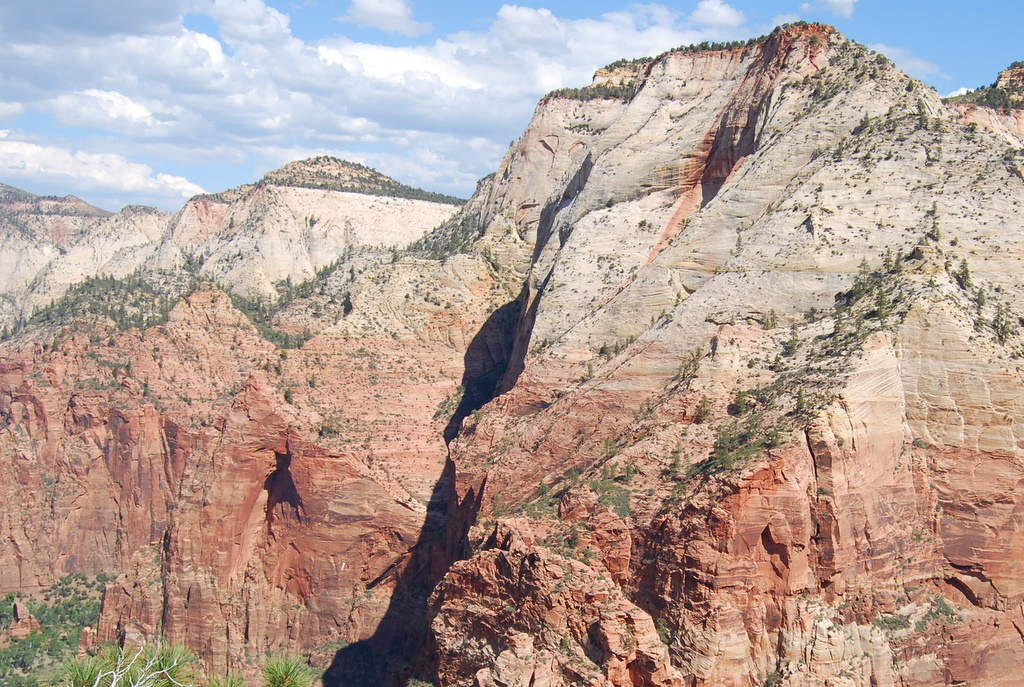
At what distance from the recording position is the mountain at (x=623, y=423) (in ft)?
136

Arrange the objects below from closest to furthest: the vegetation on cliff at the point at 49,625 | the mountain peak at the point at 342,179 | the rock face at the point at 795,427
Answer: the rock face at the point at 795,427 < the vegetation on cliff at the point at 49,625 < the mountain peak at the point at 342,179

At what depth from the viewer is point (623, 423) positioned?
162 feet

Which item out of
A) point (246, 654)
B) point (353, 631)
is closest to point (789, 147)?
point (353, 631)

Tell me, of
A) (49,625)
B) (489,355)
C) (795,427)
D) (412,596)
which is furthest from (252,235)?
(795,427)

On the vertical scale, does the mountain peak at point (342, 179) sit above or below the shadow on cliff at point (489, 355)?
above

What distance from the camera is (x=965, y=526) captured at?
4312cm

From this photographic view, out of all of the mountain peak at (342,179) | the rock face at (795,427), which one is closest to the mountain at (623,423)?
the rock face at (795,427)

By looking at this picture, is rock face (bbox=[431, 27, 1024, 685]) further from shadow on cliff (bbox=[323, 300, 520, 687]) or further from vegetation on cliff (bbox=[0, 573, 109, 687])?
vegetation on cliff (bbox=[0, 573, 109, 687])

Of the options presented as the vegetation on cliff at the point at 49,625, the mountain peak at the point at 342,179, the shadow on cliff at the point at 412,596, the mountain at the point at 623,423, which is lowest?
the vegetation on cliff at the point at 49,625

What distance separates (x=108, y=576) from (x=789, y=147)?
168 feet

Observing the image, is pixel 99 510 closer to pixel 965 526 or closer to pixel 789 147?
pixel 789 147

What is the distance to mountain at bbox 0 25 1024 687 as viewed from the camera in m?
41.4

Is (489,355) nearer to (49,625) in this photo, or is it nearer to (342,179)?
(49,625)

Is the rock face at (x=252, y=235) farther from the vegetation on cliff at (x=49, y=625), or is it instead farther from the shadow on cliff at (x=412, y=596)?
the shadow on cliff at (x=412, y=596)
